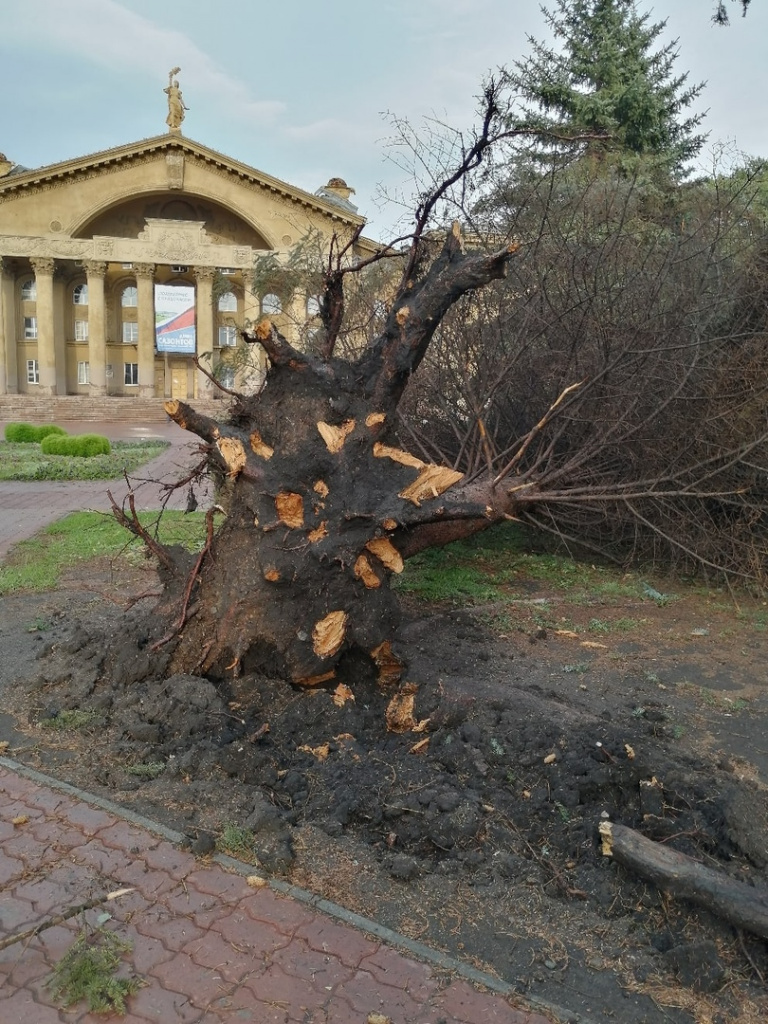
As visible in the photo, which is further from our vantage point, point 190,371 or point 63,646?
point 190,371

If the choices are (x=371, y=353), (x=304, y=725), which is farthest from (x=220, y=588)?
(x=371, y=353)

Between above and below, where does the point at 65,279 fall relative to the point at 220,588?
above

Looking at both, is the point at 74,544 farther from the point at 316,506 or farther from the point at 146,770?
the point at 146,770

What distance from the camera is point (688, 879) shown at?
2660 mm

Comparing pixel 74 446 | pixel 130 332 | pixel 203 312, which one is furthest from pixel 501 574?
pixel 130 332

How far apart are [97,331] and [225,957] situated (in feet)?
146

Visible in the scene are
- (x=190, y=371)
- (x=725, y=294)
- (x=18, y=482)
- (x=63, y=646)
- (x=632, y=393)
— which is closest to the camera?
(x=63, y=646)

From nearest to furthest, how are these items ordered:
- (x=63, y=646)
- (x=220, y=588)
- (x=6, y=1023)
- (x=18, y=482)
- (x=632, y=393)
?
(x=6, y=1023), (x=220, y=588), (x=63, y=646), (x=632, y=393), (x=18, y=482)

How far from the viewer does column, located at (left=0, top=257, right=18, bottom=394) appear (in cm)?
4338

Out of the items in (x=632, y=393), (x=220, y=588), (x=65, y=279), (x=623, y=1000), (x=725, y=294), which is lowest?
(x=623, y=1000)

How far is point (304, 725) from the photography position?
3.93m

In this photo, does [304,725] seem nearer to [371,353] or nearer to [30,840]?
[30,840]

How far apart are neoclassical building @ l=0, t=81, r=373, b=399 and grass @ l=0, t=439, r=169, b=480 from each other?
19.0m

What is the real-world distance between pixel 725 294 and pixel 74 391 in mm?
46149
